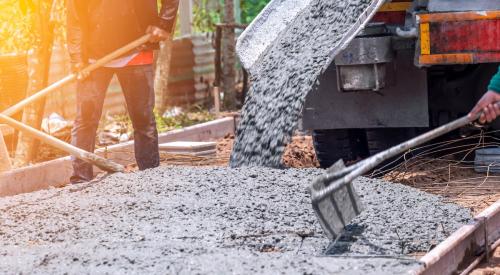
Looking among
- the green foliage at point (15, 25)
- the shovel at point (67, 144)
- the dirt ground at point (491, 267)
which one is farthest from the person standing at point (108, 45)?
the dirt ground at point (491, 267)

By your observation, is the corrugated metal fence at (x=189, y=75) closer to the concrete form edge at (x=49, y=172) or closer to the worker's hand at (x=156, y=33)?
the concrete form edge at (x=49, y=172)

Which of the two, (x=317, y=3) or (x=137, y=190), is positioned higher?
(x=317, y=3)

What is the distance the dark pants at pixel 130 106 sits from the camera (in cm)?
915

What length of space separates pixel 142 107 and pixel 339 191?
3313 millimetres

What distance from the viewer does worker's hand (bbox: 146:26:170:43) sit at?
9039mm

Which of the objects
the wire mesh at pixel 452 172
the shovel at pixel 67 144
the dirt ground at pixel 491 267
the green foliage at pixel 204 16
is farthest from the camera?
the green foliage at pixel 204 16

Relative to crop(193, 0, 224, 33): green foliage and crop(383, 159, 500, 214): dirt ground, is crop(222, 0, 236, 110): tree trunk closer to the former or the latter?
crop(193, 0, 224, 33): green foliage

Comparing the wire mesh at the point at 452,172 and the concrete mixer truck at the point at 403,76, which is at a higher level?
the concrete mixer truck at the point at 403,76

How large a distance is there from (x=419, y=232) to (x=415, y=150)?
11.2 feet

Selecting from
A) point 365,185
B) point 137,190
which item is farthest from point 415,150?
point 137,190

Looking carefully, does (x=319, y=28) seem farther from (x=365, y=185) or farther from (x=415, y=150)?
(x=365, y=185)

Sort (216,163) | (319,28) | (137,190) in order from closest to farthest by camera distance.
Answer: (137,190)
(319,28)
(216,163)

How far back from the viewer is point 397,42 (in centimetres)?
873

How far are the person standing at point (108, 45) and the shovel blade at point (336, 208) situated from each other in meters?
3.16
